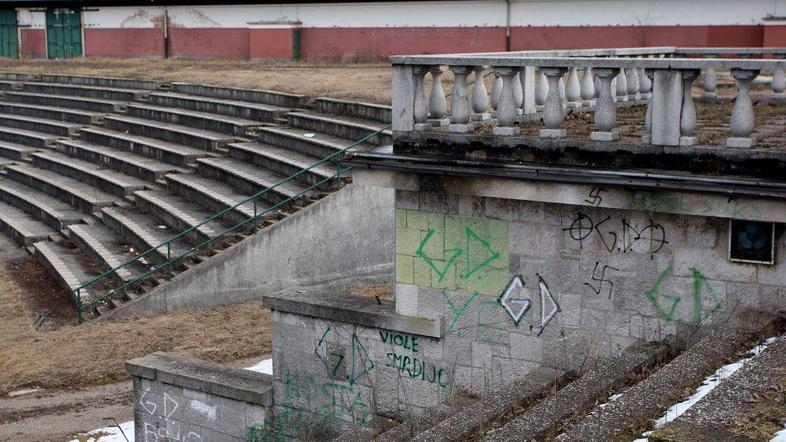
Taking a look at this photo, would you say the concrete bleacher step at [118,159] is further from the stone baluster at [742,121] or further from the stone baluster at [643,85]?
the stone baluster at [742,121]

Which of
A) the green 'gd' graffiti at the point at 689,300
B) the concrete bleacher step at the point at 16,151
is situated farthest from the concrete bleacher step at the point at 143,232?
the green 'gd' graffiti at the point at 689,300

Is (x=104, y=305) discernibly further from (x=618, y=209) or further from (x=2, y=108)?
(x=2, y=108)

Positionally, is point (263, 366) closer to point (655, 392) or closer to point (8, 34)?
point (655, 392)

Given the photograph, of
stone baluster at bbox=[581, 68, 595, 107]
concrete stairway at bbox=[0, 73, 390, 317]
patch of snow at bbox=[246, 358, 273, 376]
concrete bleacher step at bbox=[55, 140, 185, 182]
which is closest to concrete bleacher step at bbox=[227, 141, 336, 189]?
concrete stairway at bbox=[0, 73, 390, 317]

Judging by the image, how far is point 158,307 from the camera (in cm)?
1650

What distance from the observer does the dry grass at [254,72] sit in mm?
24766

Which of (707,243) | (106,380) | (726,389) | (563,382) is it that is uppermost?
(707,243)

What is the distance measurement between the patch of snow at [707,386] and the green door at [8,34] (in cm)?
4182

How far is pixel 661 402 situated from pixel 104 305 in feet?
38.2

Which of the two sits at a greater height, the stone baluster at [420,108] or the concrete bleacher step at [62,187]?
the stone baluster at [420,108]

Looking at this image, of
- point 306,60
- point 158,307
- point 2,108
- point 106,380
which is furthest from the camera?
point 306,60

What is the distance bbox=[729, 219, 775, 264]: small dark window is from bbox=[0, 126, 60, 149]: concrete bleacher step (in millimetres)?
22049

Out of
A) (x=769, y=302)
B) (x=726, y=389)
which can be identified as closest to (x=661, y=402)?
(x=726, y=389)

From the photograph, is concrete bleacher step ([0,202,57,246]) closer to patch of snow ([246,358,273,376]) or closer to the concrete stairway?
the concrete stairway
